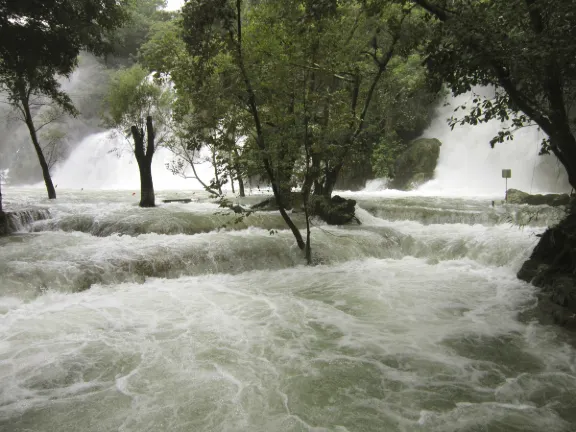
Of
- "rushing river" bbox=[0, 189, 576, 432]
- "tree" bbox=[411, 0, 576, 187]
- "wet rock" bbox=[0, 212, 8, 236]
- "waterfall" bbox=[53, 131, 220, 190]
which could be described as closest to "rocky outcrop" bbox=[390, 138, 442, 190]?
"rushing river" bbox=[0, 189, 576, 432]

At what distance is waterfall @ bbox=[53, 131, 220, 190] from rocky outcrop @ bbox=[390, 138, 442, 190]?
13.3 meters

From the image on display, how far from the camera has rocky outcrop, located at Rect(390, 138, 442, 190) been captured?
2219cm

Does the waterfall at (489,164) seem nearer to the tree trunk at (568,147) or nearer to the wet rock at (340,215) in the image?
the wet rock at (340,215)

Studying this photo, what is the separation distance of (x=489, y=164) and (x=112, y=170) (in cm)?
2584

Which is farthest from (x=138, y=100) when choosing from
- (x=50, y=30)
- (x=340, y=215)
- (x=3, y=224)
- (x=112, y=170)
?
(x=50, y=30)

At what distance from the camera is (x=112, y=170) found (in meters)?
30.3

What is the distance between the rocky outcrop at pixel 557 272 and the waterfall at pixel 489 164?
41.8 feet

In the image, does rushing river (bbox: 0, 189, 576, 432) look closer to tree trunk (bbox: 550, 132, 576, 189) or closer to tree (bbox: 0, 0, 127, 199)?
tree trunk (bbox: 550, 132, 576, 189)

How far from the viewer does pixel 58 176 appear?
1217 inches

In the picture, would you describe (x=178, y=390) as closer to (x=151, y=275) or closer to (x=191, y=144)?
(x=151, y=275)

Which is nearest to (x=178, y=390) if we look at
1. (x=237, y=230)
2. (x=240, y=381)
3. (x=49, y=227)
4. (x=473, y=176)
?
(x=240, y=381)

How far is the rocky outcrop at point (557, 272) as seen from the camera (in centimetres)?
522

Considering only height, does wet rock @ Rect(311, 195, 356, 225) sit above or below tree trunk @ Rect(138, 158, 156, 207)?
below

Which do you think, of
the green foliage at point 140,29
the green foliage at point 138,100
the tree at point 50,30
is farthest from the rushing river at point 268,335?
the green foliage at point 140,29
